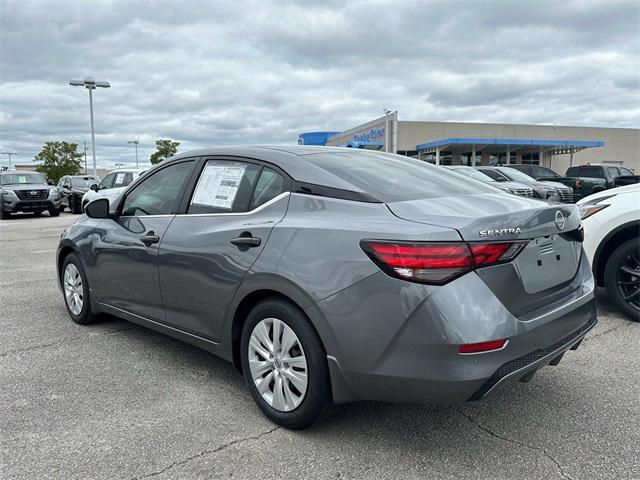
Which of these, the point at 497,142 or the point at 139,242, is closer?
the point at 139,242

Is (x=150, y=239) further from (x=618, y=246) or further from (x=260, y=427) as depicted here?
(x=618, y=246)

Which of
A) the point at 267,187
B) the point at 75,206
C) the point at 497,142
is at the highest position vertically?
the point at 497,142

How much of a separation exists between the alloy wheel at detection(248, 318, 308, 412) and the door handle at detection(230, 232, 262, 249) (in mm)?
428

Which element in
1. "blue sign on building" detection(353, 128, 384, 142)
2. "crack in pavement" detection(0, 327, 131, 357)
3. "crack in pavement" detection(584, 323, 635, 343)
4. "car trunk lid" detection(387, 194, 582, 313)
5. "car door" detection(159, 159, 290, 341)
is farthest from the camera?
"blue sign on building" detection(353, 128, 384, 142)

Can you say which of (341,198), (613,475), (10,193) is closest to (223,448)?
(341,198)

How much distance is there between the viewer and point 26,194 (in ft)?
64.1

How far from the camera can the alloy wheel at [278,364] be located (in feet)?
8.89

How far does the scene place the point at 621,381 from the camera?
135 inches

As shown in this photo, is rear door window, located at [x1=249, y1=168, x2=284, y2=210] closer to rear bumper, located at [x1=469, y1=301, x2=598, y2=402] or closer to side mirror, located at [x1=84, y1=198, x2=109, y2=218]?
rear bumper, located at [x1=469, y1=301, x2=598, y2=402]

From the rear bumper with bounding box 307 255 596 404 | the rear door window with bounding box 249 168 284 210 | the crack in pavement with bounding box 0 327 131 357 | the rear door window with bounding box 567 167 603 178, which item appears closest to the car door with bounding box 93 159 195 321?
the crack in pavement with bounding box 0 327 131 357

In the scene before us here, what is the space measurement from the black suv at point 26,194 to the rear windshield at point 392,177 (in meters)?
19.7

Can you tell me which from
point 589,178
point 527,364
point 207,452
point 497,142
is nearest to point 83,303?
point 207,452

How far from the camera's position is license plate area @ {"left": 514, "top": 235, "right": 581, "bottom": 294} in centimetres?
248

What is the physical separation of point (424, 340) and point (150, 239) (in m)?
2.20
